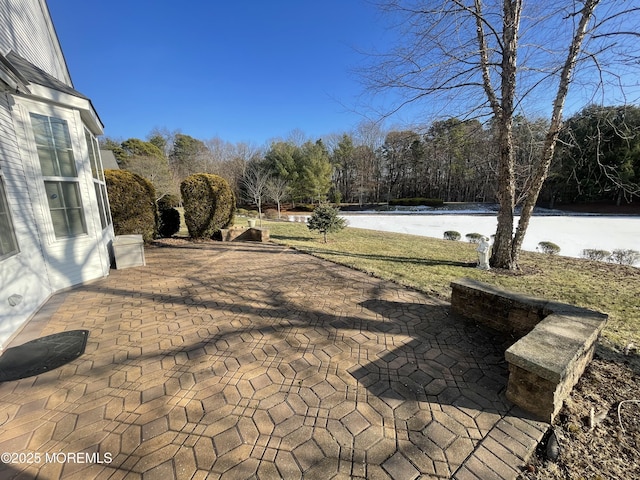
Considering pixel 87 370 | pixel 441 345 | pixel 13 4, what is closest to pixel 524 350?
pixel 441 345

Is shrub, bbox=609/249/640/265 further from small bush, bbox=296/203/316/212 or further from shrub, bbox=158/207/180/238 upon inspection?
small bush, bbox=296/203/316/212

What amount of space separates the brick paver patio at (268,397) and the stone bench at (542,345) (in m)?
0.19

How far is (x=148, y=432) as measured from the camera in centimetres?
174

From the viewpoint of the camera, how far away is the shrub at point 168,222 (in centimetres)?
963

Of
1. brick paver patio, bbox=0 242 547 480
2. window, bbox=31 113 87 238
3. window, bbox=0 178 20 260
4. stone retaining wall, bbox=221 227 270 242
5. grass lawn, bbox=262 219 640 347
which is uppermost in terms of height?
window, bbox=31 113 87 238

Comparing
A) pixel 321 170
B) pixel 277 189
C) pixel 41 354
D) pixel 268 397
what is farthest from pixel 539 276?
pixel 321 170

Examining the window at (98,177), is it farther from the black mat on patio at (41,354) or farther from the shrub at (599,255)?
the shrub at (599,255)

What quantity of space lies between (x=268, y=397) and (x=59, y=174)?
5.18 metres

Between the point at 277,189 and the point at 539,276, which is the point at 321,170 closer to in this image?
the point at 277,189

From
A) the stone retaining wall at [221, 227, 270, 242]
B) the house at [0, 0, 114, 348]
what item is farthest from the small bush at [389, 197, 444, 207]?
the house at [0, 0, 114, 348]

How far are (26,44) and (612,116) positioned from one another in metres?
11.0

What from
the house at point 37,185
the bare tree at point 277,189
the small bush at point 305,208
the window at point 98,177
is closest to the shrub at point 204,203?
the window at point 98,177

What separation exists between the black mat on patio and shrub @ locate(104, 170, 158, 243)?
16.9 ft

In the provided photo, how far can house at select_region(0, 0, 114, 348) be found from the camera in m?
3.25
